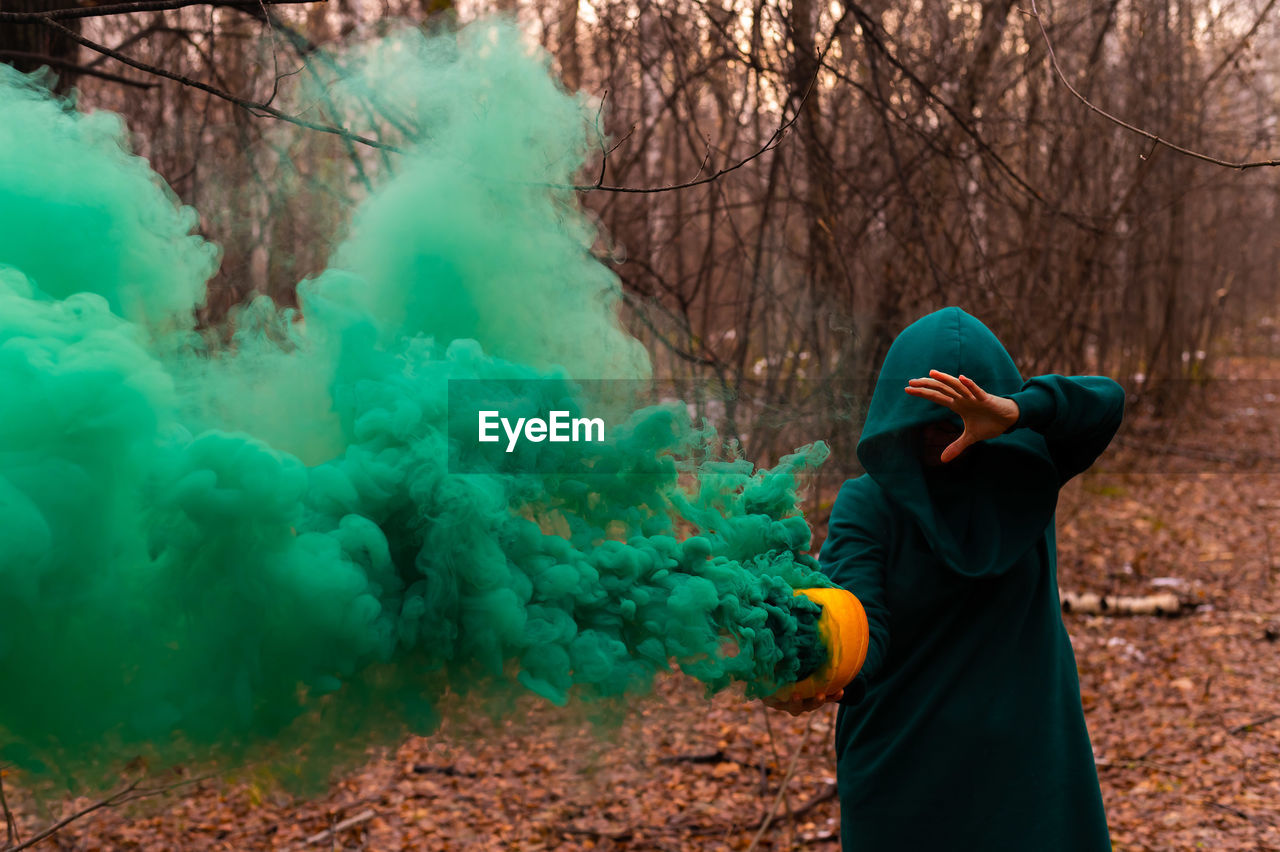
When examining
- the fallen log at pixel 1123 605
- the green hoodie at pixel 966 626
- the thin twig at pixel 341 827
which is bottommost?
the thin twig at pixel 341 827

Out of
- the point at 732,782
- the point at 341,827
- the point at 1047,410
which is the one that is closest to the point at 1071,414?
the point at 1047,410

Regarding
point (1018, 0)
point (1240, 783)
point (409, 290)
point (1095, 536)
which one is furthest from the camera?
point (1095, 536)

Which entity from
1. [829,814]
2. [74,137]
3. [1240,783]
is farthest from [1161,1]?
[74,137]

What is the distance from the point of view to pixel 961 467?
1595 millimetres

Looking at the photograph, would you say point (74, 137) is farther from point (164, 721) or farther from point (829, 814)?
point (829, 814)

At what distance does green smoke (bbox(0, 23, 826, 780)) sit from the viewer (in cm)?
94

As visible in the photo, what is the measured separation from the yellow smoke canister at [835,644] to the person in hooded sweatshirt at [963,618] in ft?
0.52

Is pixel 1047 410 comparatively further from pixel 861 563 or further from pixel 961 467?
pixel 861 563

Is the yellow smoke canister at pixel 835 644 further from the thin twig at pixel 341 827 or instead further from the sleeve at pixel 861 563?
the thin twig at pixel 341 827

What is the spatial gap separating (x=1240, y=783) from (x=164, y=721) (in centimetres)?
438

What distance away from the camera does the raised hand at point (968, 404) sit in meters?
1.36

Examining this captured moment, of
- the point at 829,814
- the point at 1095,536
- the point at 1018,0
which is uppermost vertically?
the point at 1018,0

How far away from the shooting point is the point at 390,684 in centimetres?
112

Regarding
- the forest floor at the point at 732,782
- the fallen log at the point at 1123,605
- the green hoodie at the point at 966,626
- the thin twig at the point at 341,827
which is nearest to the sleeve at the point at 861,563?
the green hoodie at the point at 966,626
